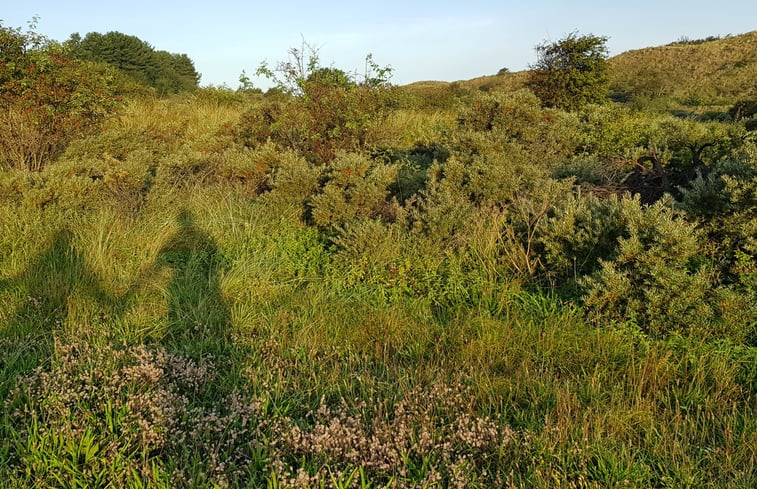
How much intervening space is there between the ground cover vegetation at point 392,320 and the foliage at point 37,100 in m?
1.84

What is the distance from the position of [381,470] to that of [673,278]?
2343mm

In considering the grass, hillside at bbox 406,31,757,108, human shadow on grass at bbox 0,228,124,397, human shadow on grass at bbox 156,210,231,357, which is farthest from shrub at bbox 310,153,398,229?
hillside at bbox 406,31,757,108

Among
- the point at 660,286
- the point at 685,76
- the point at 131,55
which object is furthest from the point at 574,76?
the point at 131,55

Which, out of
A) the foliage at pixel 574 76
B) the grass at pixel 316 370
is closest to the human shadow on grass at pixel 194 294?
the grass at pixel 316 370

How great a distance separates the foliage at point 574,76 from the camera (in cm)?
1111

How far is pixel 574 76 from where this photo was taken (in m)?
11.1

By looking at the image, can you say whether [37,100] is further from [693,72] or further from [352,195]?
[693,72]

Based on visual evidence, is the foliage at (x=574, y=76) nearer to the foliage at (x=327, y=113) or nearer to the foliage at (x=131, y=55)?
the foliage at (x=327, y=113)

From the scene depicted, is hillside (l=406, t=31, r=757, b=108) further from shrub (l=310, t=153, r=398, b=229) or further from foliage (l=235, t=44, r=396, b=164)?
shrub (l=310, t=153, r=398, b=229)

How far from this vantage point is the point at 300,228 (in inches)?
232

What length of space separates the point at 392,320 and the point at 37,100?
751cm

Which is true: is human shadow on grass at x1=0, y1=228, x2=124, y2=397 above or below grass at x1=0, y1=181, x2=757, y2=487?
above

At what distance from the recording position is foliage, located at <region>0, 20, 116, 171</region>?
7.90 metres

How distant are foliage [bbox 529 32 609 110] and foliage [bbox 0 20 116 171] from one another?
8857 mm
